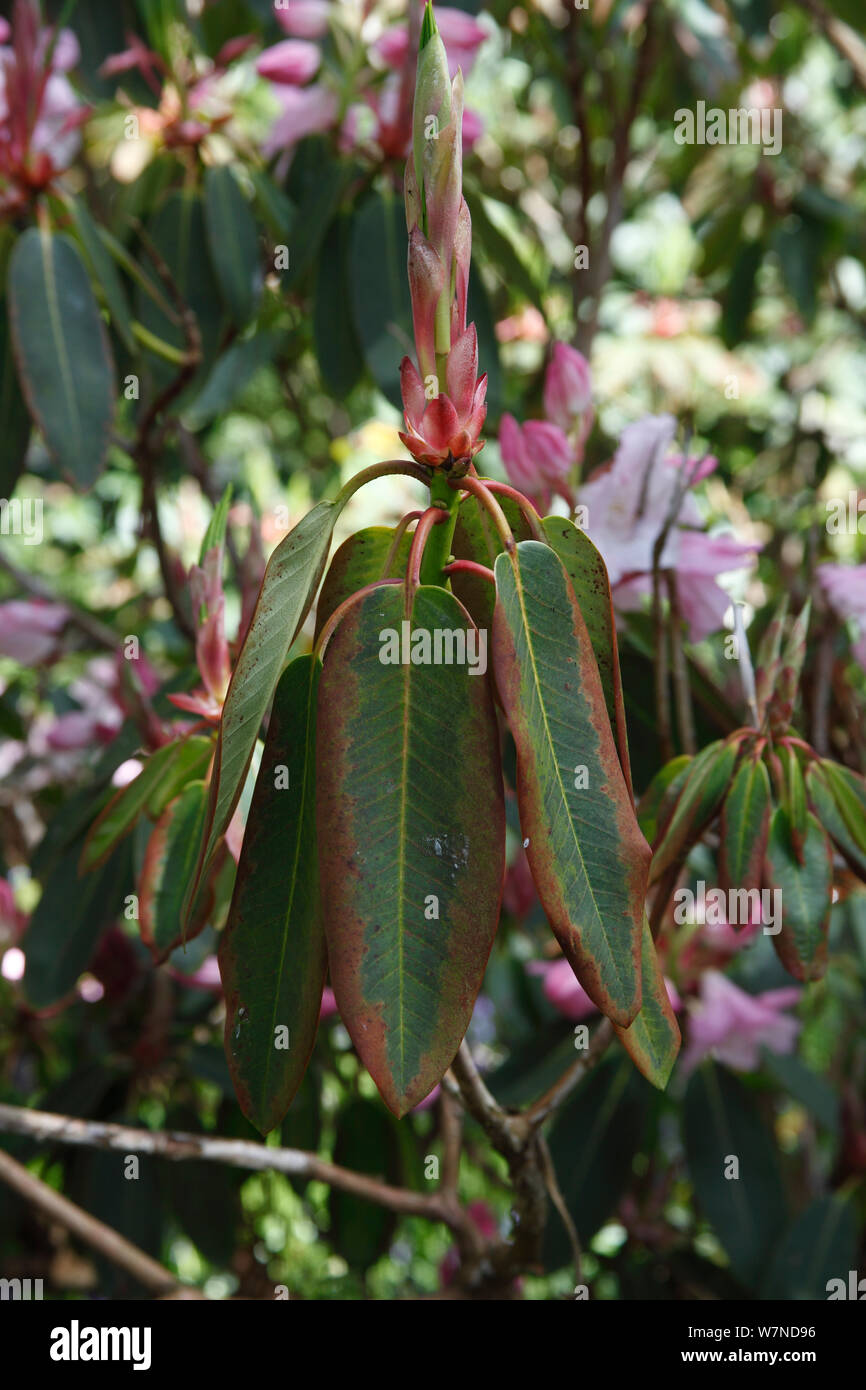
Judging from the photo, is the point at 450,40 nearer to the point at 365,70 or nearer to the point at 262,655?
the point at 365,70

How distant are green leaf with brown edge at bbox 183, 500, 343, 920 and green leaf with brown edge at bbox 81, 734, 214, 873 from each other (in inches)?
9.4

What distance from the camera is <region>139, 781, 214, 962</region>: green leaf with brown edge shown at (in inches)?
28.3

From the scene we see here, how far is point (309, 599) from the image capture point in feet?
1.60

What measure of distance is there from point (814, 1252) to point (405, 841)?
3.53 feet

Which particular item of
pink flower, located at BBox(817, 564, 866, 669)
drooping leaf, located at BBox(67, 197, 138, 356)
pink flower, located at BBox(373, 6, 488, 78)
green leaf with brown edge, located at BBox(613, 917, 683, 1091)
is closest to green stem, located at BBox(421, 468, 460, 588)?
green leaf with brown edge, located at BBox(613, 917, 683, 1091)

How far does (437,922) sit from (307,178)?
115 cm

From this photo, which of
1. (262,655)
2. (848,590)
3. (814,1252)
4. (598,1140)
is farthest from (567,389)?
(814,1252)

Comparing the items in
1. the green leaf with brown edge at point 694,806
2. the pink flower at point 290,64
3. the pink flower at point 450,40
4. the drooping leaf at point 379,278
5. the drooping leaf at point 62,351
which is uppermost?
the pink flower at point 290,64

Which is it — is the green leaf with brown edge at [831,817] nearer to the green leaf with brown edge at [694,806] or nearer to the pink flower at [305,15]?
the green leaf with brown edge at [694,806]

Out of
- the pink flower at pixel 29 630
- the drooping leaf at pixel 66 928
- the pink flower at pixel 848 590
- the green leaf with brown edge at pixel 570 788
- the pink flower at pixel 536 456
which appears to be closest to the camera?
the green leaf with brown edge at pixel 570 788

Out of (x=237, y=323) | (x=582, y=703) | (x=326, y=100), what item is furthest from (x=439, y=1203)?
(x=326, y=100)

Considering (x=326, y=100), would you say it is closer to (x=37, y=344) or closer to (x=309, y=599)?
(x=37, y=344)

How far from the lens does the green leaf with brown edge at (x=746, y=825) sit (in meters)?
0.68

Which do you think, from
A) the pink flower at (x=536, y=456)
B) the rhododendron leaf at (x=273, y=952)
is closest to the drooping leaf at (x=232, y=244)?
the pink flower at (x=536, y=456)
